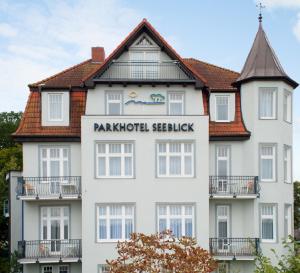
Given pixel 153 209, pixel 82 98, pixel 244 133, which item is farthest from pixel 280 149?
pixel 82 98

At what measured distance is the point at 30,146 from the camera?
33.9 meters

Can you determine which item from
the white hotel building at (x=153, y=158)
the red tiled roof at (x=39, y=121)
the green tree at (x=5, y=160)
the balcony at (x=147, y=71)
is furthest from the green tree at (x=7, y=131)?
the balcony at (x=147, y=71)

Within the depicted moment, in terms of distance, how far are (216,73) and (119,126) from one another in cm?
777

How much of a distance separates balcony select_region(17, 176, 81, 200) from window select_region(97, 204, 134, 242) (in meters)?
1.62

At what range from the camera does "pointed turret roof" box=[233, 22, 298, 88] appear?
34281 mm

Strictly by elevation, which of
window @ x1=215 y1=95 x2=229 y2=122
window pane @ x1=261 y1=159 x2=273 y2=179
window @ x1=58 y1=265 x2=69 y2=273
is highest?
window @ x1=215 y1=95 x2=229 y2=122

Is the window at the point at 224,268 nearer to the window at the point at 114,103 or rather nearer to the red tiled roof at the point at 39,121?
the window at the point at 114,103

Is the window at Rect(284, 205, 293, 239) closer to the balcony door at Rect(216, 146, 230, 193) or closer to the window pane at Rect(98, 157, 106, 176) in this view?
the balcony door at Rect(216, 146, 230, 193)

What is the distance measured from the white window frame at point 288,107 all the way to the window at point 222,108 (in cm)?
312

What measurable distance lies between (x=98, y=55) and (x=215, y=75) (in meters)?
7.10

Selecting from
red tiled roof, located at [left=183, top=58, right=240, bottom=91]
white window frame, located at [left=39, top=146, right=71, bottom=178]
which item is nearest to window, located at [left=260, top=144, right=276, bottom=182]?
red tiled roof, located at [left=183, top=58, right=240, bottom=91]

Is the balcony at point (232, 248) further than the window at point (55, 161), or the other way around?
the window at point (55, 161)

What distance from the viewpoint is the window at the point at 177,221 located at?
32.8 meters

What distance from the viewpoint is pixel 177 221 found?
32.8m
